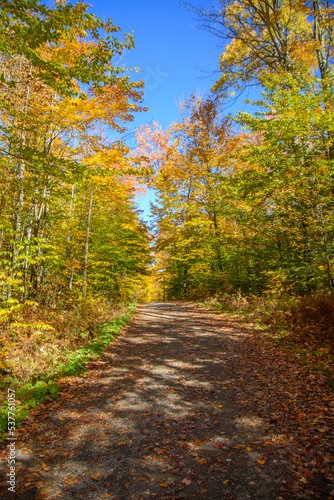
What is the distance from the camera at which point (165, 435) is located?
137 inches

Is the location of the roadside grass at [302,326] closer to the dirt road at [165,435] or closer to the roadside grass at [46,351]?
the dirt road at [165,435]

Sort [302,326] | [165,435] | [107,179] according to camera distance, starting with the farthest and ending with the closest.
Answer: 1. [107,179]
2. [302,326]
3. [165,435]

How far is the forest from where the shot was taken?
18.1 ft

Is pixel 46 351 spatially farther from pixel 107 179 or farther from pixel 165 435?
pixel 107 179

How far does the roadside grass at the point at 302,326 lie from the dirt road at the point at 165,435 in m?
0.71

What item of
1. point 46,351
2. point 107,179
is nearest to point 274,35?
point 107,179

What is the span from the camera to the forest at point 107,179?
18.1ft

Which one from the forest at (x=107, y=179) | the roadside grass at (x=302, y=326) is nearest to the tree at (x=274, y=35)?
the forest at (x=107, y=179)

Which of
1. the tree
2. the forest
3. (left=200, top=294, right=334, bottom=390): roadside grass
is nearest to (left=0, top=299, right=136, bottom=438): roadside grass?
the forest

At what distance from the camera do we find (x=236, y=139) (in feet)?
51.8

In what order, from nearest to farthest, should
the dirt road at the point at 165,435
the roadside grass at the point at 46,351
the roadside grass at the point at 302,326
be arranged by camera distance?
the dirt road at the point at 165,435
the roadside grass at the point at 46,351
the roadside grass at the point at 302,326

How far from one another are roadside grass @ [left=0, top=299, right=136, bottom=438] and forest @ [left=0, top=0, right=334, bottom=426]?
39mm

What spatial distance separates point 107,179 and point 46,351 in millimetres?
6183

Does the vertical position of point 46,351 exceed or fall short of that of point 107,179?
it falls short
